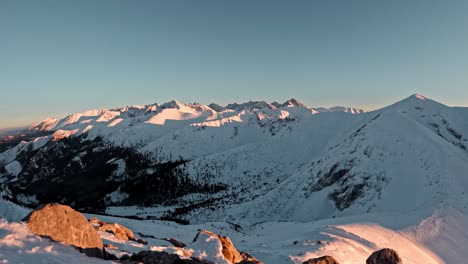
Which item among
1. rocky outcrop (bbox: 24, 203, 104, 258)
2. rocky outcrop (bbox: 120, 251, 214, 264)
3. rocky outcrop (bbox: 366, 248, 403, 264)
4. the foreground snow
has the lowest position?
the foreground snow

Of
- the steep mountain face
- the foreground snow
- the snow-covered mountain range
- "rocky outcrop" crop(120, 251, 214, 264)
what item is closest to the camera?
"rocky outcrop" crop(120, 251, 214, 264)

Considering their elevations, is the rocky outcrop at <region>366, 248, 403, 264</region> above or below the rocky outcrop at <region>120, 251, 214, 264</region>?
below

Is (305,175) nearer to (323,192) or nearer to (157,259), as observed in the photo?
(323,192)

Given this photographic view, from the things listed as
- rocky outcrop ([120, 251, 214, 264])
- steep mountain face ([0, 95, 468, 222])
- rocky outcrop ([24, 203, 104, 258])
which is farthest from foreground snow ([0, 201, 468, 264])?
steep mountain face ([0, 95, 468, 222])

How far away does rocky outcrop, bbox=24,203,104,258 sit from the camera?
1354 centimetres

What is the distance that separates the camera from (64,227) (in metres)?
14.0

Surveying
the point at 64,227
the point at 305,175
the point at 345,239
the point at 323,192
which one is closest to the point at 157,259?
the point at 64,227

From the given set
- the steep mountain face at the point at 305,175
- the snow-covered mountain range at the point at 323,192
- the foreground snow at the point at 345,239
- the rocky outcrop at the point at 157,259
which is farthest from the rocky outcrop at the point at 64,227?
the steep mountain face at the point at 305,175

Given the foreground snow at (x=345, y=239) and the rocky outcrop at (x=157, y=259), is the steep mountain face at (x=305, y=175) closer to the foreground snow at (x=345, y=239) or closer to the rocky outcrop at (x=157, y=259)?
the foreground snow at (x=345, y=239)

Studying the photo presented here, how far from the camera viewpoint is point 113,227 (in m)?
29.2

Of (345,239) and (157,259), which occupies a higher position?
(157,259)

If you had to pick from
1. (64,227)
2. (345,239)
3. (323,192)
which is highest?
(64,227)

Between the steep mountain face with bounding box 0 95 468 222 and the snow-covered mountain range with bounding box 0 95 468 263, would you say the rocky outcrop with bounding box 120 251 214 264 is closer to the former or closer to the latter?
the snow-covered mountain range with bounding box 0 95 468 263

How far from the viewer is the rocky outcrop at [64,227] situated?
13.5m
